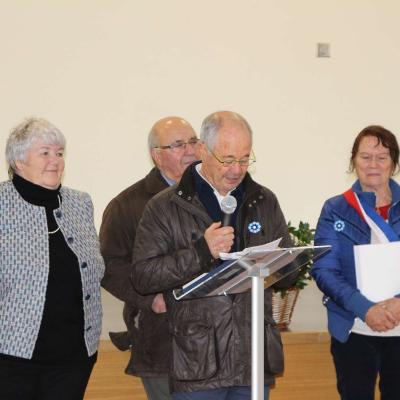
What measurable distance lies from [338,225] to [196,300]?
0.93 m

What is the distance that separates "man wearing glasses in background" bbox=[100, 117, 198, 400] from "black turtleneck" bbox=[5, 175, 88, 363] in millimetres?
469

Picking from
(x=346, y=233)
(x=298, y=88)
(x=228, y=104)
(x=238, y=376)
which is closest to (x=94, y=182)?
(x=228, y=104)

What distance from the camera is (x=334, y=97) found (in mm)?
8273

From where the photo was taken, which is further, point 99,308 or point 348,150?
point 348,150

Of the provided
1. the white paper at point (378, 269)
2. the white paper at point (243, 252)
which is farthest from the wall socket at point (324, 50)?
the white paper at point (243, 252)

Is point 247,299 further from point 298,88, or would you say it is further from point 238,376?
point 298,88

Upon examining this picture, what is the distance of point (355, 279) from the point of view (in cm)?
392

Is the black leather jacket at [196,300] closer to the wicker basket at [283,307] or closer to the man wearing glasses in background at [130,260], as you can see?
the man wearing glasses in background at [130,260]

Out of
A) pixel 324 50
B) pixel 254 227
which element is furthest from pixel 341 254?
pixel 324 50

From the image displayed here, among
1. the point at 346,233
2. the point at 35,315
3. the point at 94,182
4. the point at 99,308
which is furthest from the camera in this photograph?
the point at 94,182

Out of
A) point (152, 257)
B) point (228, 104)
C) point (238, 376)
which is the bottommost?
point (238, 376)

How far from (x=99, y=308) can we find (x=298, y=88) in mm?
5031

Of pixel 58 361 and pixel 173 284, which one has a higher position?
pixel 173 284

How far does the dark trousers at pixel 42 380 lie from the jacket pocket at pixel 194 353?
383mm
